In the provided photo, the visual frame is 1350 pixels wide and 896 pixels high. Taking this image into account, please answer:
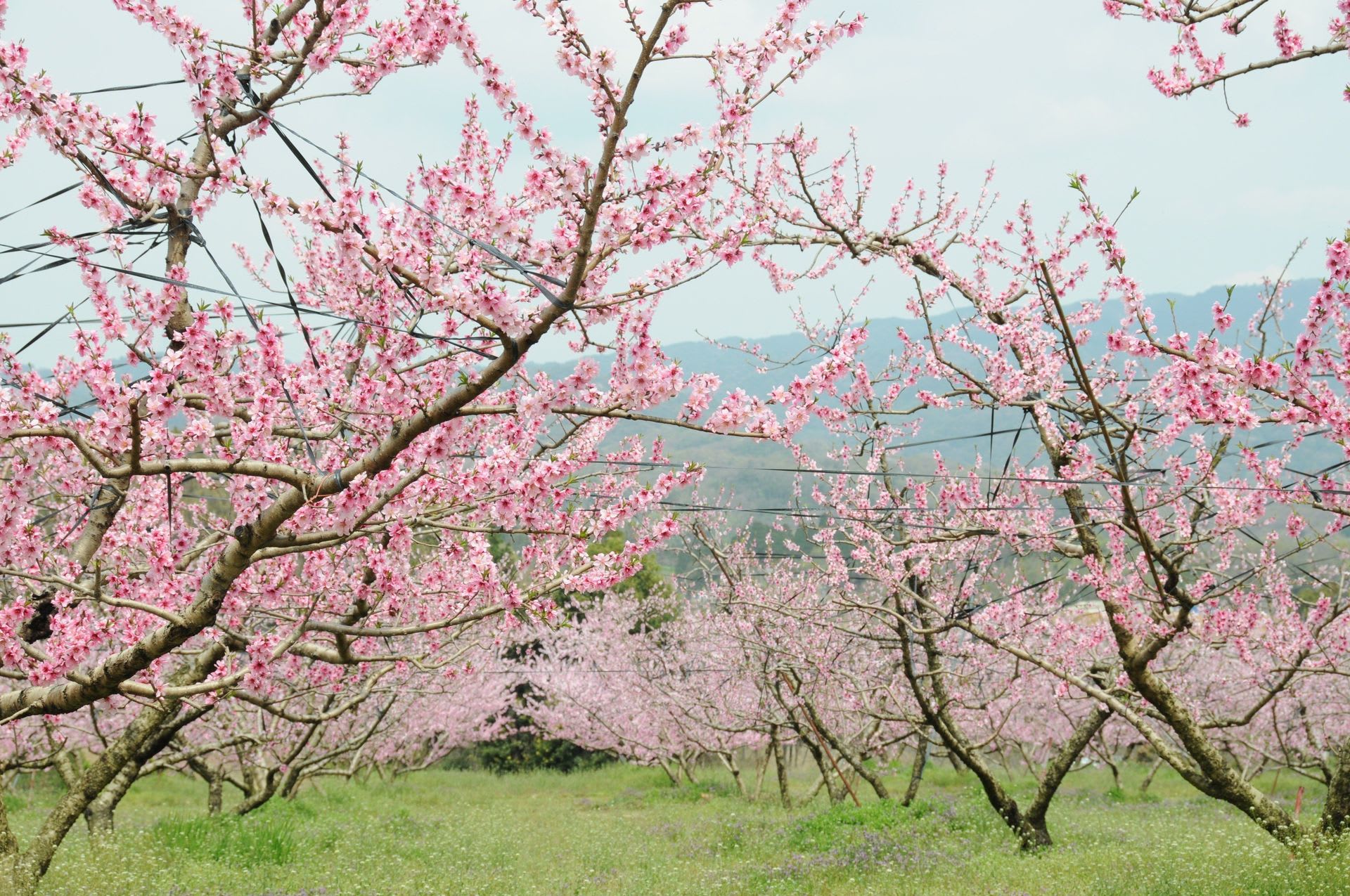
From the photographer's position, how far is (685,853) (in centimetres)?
1259

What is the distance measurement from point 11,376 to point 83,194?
1.57 meters

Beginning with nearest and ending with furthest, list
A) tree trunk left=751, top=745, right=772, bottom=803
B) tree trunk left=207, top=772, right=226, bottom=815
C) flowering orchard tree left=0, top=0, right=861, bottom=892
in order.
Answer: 1. flowering orchard tree left=0, top=0, right=861, bottom=892
2. tree trunk left=207, top=772, right=226, bottom=815
3. tree trunk left=751, top=745, right=772, bottom=803

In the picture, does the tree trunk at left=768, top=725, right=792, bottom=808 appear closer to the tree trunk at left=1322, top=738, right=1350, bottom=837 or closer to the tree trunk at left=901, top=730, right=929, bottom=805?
the tree trunk at left=901, top=730, right=929, bottom=805

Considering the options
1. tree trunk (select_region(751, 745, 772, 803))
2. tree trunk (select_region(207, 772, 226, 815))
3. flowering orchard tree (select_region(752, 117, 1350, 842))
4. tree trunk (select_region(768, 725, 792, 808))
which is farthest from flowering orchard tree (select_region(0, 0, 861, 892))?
tree trunk (select_region(751, 745, 772, 803))

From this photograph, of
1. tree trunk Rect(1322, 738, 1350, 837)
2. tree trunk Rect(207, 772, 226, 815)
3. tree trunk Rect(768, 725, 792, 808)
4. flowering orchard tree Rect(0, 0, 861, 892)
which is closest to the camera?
flowering orchard tree Rect(0, 0, 861, 892)

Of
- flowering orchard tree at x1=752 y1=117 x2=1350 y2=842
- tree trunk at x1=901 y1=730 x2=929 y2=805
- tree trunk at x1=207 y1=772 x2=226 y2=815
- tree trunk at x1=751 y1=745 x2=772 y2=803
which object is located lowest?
tree trunk at x1=751 y1=745 x2=772 y2=803

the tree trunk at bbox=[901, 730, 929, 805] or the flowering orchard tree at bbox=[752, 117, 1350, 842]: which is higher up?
the flowering orchard tree at bbox=[752, 117, 1350, 842]

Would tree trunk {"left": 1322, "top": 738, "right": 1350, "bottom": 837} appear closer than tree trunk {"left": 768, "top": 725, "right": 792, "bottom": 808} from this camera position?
Yes

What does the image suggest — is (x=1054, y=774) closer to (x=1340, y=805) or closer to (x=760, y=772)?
(x=1340, y=805)

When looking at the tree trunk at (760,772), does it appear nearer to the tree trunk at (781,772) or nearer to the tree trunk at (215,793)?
the tree trunk at (781,772)

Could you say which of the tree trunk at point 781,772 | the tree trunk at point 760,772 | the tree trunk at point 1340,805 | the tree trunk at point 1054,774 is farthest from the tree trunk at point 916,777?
the tree trunk at point 1340,805

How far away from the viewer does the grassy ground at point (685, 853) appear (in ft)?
27.7

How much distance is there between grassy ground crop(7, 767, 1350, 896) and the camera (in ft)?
27.7

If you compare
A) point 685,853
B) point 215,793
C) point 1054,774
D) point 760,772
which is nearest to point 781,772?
point 760,772
